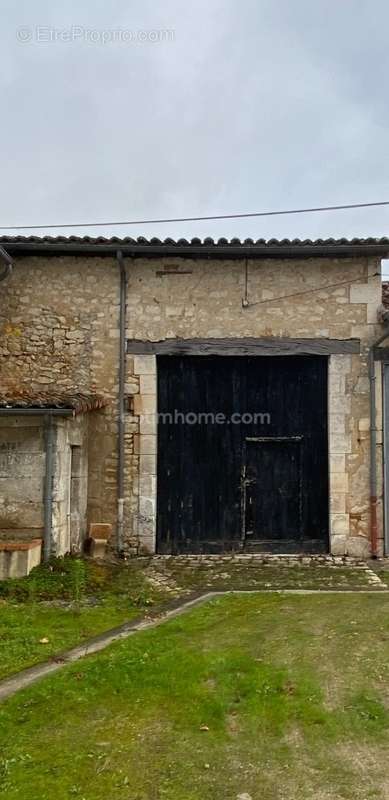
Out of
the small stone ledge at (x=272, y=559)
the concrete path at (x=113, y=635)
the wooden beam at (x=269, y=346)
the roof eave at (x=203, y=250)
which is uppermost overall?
the roof eave at (x=203, y=250)

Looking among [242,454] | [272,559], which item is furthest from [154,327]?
[272,559]

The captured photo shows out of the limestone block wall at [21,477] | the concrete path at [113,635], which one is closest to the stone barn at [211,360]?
the limestone block wall at [21,477]

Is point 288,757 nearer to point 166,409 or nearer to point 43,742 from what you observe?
point 43,742

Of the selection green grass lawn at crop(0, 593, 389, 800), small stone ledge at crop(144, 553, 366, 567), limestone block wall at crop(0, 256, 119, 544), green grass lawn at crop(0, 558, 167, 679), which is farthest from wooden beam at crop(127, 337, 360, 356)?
green grass lawn at crop(0, 593, 389, 800)

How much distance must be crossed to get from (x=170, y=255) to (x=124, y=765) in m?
6.85

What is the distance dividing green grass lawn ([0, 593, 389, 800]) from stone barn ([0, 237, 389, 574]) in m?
3.45

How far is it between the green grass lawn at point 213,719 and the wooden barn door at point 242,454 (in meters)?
3.46

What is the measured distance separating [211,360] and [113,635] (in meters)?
4.57

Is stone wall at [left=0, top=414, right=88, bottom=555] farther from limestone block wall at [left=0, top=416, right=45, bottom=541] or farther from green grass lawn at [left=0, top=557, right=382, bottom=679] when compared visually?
green grass lawn at [left=0, top=557, right=382, bottom=679]

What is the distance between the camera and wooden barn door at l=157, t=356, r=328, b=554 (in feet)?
28.8

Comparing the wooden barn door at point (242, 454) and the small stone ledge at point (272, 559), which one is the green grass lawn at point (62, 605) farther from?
the wooden barn door at point (242, 454)

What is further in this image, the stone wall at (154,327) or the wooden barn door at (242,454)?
the wooden barn door at (242,454)

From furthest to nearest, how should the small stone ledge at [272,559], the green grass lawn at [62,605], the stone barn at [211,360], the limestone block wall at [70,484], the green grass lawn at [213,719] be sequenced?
1. the stone barn at [211,360]
2. the small stone ledge at [272,559]
3. the limestone block wall at [70,484]
4. the green grass lawn at [62,605]
5. the green grass lawn at [213,719]

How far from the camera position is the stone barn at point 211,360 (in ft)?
28.3
